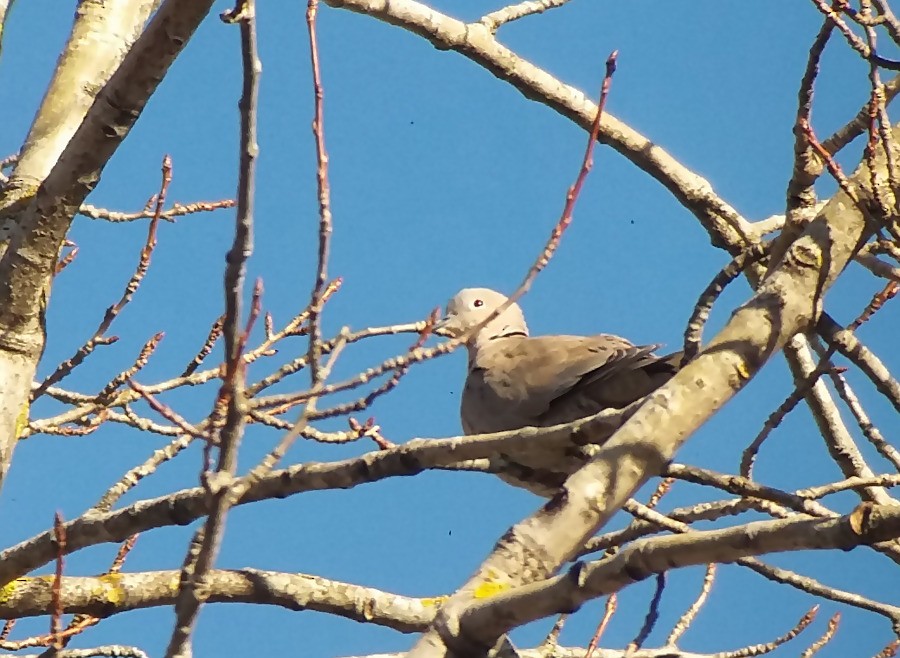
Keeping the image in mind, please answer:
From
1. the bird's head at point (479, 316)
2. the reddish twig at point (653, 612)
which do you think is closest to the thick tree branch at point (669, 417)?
the reddish twig at point (653, 612)

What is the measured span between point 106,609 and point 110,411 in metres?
0.56

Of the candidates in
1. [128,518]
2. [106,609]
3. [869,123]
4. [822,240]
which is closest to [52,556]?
[128,518]

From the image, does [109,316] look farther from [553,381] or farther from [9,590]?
[553,381]

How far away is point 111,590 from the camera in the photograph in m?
3.05

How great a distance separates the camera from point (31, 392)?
Answer: 3.03m

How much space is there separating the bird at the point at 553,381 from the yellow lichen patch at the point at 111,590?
3.57 feet

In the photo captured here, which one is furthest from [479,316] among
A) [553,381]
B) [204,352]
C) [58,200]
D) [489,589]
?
[489,589]

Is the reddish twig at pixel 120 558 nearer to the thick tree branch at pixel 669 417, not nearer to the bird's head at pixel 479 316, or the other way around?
the thick tree branch at pixel 669 417

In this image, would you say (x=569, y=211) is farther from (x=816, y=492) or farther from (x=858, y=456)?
(x=858, y=456)

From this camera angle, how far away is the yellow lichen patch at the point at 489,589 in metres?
1.94

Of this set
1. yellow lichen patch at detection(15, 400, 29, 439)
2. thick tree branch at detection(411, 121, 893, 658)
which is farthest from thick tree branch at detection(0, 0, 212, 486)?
thick tree branch at detection(411, 121, 893, 658)

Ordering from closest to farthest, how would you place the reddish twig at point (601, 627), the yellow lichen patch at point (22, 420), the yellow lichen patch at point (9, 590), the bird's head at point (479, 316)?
1. the yellow lichen patch at point (22, 420)
2. the yellow lichen patch at point (9, 590)
3. the reddish twig at point (601, 627)
4. the bird's head at point (479, 316)

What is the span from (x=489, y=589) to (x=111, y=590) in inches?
55.5

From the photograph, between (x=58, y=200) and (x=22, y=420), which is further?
(x=22, y=420)
